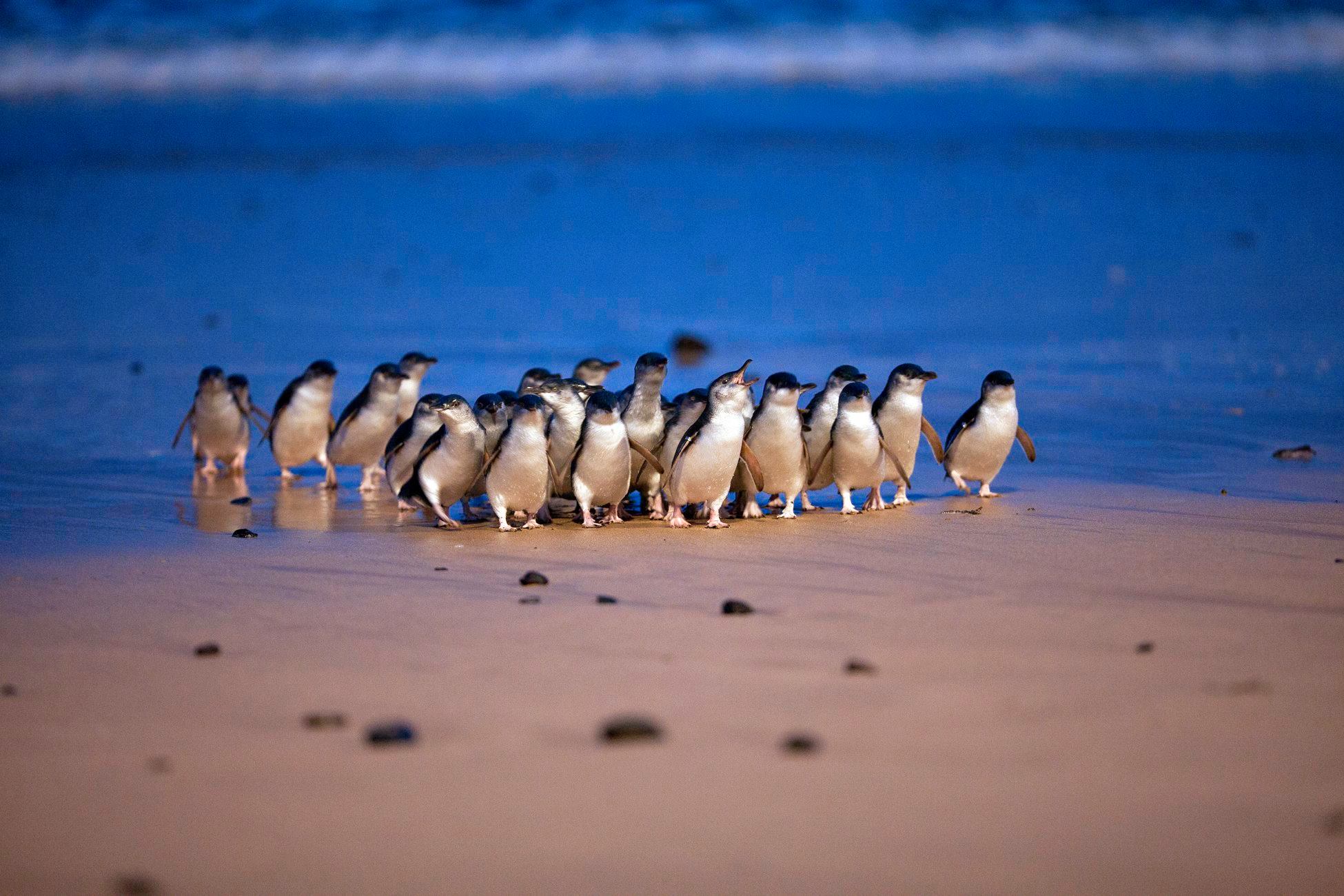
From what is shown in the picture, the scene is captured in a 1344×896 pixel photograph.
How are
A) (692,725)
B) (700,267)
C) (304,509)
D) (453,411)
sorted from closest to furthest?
(692,725) < (453,411) < (304,509) < (700,267)

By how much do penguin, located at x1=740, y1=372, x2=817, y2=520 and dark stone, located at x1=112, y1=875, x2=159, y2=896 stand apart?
431 cm

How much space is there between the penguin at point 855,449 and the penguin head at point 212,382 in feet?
12.1

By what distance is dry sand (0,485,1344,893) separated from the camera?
311 centimetres

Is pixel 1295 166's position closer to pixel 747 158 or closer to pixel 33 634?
pixel 747 158

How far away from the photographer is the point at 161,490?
8.20m

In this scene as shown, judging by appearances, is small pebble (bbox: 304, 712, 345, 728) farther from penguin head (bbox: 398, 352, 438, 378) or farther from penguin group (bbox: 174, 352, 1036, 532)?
penguin head (bbox: 398, 352, 438, 378)

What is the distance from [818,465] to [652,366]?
0.92 meters

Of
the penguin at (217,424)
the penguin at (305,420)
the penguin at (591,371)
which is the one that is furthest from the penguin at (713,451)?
the penguin at (217,424)

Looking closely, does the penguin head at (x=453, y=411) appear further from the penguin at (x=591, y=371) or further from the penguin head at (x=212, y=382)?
the penguin head at (x=212, y=382)

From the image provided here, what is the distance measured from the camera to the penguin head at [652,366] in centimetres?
710

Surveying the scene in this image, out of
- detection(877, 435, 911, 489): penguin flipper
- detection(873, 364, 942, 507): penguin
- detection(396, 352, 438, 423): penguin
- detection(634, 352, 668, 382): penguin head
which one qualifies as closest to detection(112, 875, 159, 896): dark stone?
detection(634, 352, 668, 382): penguin head

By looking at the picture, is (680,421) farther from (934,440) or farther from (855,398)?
(934,440)

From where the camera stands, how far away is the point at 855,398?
7.17m

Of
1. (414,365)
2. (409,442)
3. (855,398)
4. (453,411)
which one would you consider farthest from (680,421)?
(414,365)
